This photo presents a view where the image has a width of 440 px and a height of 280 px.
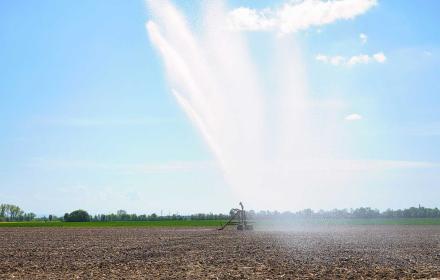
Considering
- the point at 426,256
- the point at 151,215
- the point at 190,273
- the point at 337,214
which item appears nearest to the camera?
the point at 190,273

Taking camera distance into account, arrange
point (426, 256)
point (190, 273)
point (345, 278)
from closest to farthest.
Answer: point (345, 278) < point (190, 273) < point (426, 256)

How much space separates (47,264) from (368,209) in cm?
13741

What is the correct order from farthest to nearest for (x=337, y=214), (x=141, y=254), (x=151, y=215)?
(x=151, y=215), (x=337, y=214), (x=141, y=254)

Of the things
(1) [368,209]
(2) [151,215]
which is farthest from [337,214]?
(2) [151,215]

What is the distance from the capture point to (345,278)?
18078 mm

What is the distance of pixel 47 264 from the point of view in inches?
915

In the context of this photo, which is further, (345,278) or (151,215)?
(151,215)

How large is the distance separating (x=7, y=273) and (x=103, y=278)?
437 cm

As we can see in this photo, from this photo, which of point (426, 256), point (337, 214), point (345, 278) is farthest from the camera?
point (337, 214)

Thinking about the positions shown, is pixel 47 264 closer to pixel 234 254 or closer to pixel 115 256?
pixel 115 256

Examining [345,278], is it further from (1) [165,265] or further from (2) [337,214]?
(2) [337,214]

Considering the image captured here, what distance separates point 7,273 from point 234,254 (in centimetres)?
1133

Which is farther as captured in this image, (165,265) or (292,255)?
(292,255)

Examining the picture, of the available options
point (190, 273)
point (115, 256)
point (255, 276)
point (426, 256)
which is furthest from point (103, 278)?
point (426, 256)
